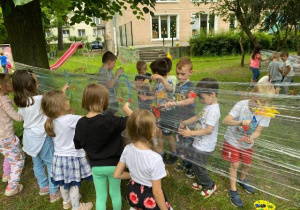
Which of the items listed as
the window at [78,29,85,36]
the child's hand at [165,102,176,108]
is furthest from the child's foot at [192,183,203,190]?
the window at [78,29,85,36]

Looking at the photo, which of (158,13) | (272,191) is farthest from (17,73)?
(158,13)

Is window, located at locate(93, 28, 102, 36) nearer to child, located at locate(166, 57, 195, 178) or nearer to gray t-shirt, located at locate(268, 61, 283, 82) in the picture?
gray t-shirt, located at locate(268, 61, 283, 82)

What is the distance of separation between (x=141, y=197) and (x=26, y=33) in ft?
9.28

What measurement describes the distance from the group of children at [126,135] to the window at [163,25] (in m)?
18.4

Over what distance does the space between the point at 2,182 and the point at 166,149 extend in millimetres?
2208

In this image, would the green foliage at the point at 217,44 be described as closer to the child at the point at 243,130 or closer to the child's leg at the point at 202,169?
the child's leg at the point at 202,169

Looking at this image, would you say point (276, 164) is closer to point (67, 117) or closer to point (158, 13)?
point (67, 117)

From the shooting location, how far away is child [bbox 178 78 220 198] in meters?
2.14

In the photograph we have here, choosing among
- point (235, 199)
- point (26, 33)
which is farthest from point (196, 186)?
point (26, 33)

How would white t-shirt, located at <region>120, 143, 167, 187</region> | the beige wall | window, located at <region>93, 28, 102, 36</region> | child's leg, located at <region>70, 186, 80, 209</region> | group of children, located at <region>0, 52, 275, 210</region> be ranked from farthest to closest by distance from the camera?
window, located at <region>93, 28, 102, 36</region>
the beige wall
child's leg, located at <region>70, 186, 80, 209</region>
group of children, located at <region>0, 52, 275, 210</region>
white t-shirt, located at <region>120, 143, 167, 187</region>

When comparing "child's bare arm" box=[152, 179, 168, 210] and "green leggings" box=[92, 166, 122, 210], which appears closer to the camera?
"child's bare arm" box=[152, 179, 168, 210]

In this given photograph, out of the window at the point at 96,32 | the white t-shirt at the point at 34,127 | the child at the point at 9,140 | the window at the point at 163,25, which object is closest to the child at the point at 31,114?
the white t-shirt at the point at 34,127

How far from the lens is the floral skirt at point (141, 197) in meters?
1.72

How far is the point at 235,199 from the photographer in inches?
94.1
